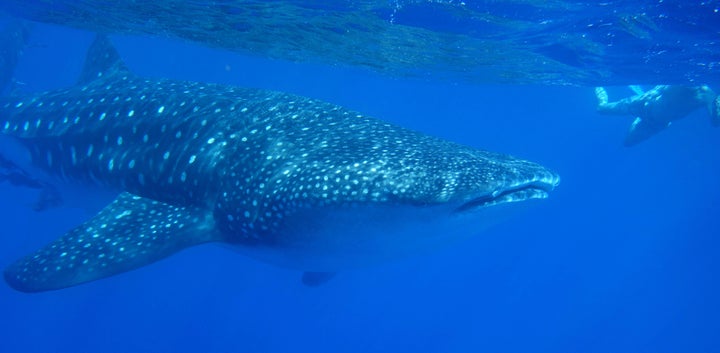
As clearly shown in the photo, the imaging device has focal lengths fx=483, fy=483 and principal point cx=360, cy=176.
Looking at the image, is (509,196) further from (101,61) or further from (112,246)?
(101,61)

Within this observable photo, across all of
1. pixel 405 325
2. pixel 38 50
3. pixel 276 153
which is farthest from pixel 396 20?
pixel 38 50

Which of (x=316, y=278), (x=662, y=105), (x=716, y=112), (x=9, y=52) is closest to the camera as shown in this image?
(x=316, y=278)

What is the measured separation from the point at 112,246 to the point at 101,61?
251 inches

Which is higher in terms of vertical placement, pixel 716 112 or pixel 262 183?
pixel 262 183

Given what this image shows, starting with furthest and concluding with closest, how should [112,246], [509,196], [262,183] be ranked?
[112,246] < [262,183] < [509,196]

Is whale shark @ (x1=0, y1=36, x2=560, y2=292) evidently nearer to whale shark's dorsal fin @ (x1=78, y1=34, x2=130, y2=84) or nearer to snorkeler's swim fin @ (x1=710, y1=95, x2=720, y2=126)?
whale shark's dorsal fin @ (x1=78, y1=34, x2=130, y2=84)

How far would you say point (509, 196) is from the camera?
3.72 m

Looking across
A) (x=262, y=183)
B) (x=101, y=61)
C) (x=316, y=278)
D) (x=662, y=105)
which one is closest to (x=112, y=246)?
(x=262, y=183)

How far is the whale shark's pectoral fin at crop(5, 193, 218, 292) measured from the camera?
184 inches

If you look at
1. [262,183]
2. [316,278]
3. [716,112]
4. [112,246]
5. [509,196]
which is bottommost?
[316,278]

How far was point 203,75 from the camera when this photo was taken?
93.8 meters

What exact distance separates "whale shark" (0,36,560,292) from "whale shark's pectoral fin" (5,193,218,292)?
0.04 feet

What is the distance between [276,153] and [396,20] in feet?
37.6

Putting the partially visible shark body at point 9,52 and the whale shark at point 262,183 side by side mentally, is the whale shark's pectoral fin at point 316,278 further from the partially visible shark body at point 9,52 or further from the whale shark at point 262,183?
the partially visible shark body at point 9,52
